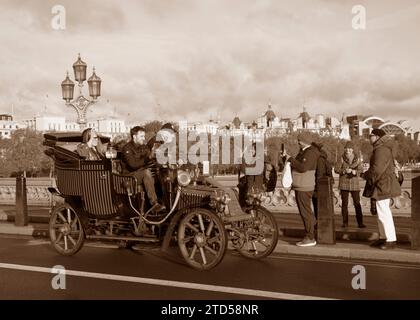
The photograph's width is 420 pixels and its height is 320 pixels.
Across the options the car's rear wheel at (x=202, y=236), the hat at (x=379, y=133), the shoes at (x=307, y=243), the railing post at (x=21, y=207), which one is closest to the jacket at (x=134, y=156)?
the car's rear wheel at (x=202, y=236)

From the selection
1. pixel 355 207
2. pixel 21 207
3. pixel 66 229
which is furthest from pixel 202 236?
pixel 21 207

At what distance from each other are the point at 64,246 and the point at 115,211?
1.32 metres

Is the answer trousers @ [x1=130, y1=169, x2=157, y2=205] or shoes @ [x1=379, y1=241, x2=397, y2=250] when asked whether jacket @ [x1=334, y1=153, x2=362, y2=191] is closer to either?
shoes @ [x1=379, y1=241, x2=397, y2=250]

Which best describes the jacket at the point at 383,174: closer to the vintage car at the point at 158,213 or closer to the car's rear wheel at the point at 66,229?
the vintage car at the point at 158,213

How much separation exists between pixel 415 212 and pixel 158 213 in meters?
3.61

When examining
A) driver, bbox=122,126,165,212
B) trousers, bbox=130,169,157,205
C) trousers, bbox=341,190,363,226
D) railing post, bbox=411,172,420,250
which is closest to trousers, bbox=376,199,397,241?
railing post, bbox=411,172,420,250

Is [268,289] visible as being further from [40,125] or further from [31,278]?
[40,125]

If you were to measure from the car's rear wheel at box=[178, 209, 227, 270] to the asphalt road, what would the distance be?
167 mm

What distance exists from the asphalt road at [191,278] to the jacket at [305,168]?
4.25ft

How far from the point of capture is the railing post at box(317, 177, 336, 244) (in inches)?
368

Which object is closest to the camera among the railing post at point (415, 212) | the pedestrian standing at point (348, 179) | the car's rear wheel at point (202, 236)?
the car's rear wheel at point (202, 236)

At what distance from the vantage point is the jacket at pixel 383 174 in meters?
8.82
